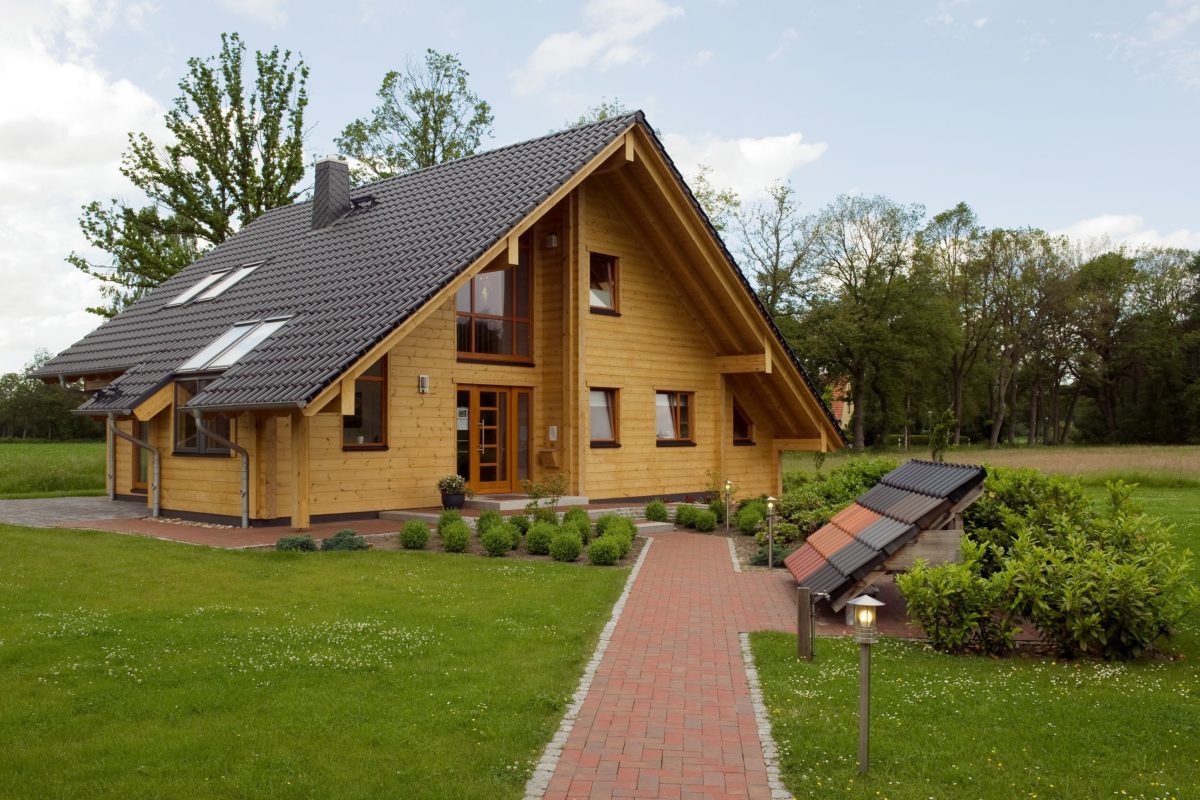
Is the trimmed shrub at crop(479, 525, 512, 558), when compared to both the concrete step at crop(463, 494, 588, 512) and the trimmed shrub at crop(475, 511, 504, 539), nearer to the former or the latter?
the trimmed shrub at crop(475, 511, 504, 539)

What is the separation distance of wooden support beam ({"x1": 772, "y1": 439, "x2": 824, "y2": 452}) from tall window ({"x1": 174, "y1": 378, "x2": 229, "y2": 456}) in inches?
468

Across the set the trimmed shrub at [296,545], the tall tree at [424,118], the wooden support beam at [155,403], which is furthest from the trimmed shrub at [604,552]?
the tall tree at [424,118]

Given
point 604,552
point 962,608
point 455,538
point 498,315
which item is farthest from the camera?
point 498,315

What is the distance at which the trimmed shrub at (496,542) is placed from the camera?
12422 millimetres

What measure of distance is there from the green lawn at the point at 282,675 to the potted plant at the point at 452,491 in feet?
15.2

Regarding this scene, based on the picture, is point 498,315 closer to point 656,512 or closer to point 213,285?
point 656,512

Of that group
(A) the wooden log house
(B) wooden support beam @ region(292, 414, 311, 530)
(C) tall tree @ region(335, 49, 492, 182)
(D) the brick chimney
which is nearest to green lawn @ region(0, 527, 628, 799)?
(B) wooden support beam @ region(292, 414, 311, 530)

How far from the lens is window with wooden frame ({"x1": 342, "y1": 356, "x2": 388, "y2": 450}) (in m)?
15.5

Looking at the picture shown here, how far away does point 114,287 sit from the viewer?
39.2m

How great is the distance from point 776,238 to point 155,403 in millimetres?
37943

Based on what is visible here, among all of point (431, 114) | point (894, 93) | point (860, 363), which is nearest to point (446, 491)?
point (894, 93)

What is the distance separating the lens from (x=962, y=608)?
7.50m

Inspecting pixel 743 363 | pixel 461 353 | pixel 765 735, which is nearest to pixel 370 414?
pixel 461 353

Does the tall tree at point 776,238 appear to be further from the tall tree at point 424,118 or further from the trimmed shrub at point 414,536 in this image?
the trimmed shrub at point 414,536
